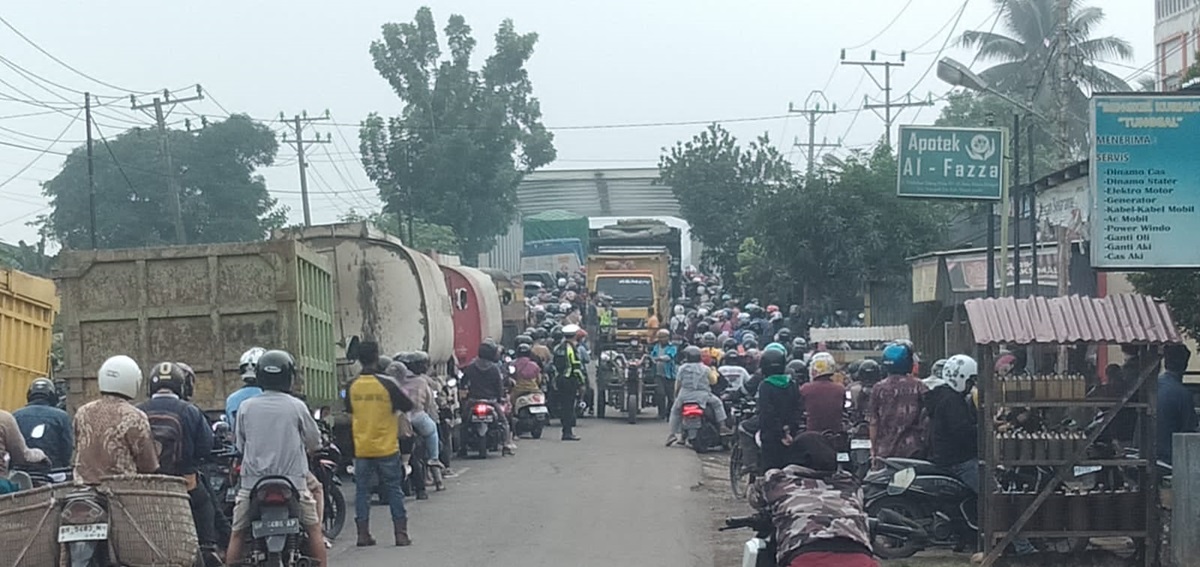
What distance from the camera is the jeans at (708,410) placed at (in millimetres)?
22578

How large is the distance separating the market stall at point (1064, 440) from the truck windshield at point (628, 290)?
2800cm

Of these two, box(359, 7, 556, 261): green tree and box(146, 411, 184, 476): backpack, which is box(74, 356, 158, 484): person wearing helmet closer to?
box(146, 411, 184, 476): backpack

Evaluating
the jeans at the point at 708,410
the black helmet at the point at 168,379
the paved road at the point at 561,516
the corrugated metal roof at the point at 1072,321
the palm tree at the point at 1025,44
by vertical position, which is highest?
the palm tree at the point at 1025,44

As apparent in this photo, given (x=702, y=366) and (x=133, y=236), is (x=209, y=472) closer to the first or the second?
(x=702, y=366)

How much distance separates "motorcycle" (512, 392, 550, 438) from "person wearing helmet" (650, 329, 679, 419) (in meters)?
3.11

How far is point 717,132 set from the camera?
2591 inches

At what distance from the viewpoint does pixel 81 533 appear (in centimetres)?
841

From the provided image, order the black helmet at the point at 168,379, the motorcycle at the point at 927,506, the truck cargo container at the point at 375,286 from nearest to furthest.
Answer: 1. the black helmet at the point at 168,379
2. the motorcycle at the point at 927,506
3. the truck cargo container at the point at 375,286

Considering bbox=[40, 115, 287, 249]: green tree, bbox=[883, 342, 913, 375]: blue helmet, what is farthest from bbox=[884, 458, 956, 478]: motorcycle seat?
bbox=[40, 115, 287, 249]: green tree

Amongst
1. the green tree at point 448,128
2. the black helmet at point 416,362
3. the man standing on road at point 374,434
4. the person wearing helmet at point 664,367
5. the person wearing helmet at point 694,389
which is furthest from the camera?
the green tree at point 448,128

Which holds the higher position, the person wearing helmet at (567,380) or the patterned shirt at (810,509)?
the patterned shirt at (810,509)

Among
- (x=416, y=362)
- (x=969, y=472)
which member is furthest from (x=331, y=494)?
(x=969, y=472)

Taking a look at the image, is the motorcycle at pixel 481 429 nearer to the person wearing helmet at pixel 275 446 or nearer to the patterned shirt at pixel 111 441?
the person wearing helmet at pixel 275 446

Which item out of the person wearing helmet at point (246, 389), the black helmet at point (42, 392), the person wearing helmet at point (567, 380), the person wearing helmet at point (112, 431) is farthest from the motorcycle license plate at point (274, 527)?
the person wearing helmet at point (567, 380)
